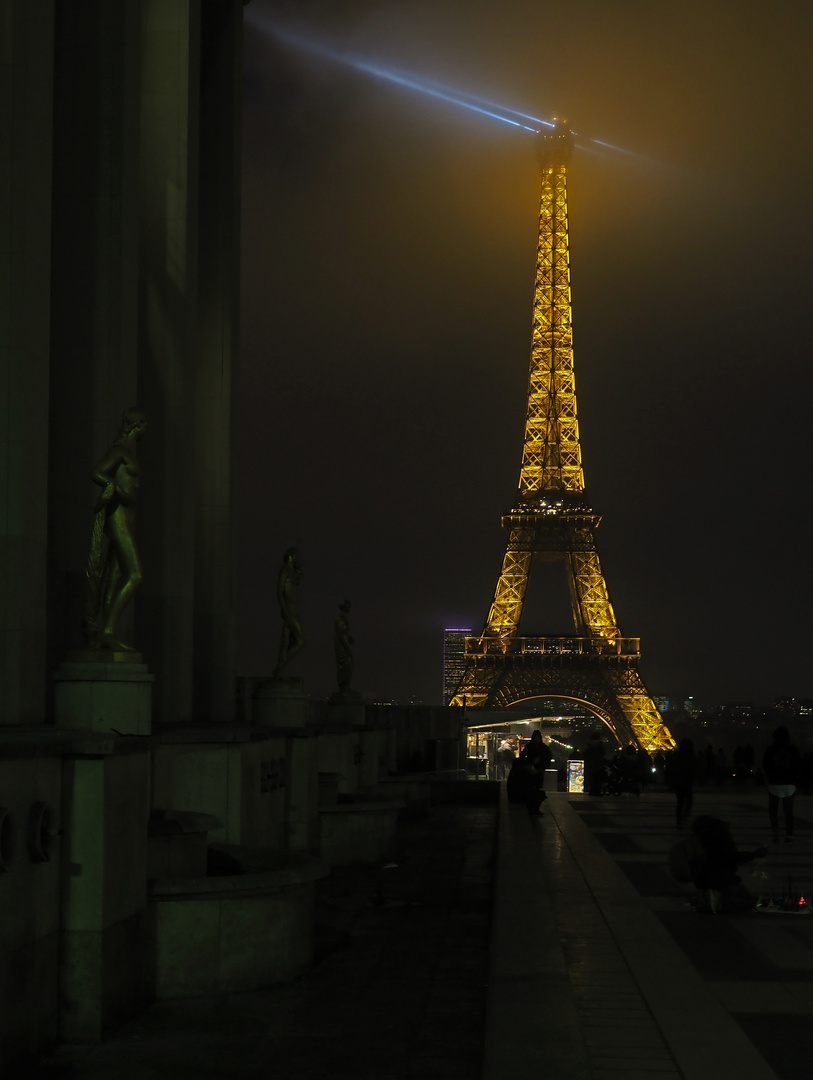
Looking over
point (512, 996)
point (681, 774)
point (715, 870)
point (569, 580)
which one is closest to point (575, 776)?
point (681, 774)

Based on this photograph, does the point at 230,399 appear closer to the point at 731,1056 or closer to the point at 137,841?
the point at 137,841

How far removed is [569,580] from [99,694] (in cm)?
8169

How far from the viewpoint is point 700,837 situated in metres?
14.6

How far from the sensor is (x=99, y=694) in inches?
404

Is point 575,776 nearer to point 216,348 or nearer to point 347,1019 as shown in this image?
point 216,348

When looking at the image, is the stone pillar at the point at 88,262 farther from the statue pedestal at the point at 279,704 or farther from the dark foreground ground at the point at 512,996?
the dark foreground ground at the point at 512,996

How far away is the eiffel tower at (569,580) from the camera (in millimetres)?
88125

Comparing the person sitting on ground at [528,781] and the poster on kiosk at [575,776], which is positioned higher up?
the person sitting on ground at [528,781]

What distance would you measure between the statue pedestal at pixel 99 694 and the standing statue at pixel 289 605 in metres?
10.2

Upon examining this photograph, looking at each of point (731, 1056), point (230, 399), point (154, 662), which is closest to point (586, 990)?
point (731, 1056)

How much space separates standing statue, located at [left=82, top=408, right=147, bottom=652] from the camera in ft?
35.0

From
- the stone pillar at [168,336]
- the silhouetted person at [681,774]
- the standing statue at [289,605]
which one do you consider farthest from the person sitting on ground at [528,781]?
the stone pillar at [168,336]

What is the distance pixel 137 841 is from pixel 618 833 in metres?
14.6

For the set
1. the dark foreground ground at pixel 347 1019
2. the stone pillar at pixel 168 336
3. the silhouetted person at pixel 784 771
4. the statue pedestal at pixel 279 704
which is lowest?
the dark foreground ground at pixel 347 1019
